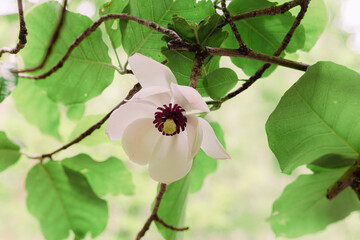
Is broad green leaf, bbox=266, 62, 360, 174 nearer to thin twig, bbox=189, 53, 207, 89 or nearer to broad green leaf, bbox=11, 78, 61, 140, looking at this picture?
thin twig, bbox=189, 53, 207, 89

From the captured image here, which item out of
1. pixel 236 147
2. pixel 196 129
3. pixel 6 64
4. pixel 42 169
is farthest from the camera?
pixel 236 147

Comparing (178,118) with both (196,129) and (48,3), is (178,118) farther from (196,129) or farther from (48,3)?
(48,3)

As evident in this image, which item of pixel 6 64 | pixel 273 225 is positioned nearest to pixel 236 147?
pixel 273 225

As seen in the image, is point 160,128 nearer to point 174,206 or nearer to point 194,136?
point 194,136

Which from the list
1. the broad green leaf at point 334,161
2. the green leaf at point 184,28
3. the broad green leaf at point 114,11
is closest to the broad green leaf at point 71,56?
the broad green leaf at point 114,11

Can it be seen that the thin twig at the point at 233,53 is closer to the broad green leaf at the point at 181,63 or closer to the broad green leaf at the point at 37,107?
the broad green leaf at the point at 181,63

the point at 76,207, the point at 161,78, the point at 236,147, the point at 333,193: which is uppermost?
the point at 161,78

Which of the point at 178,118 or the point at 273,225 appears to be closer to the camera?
the point at 178,118

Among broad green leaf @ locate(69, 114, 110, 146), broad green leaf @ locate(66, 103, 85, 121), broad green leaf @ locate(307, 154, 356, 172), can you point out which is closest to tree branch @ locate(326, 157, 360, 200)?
broad green leaf @ locate(307, 154, 356, 172)
